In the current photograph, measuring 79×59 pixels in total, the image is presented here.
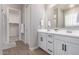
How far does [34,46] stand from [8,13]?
0.67m

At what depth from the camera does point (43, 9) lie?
1.67 meters

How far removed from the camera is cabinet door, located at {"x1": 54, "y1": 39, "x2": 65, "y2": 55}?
5.23ft

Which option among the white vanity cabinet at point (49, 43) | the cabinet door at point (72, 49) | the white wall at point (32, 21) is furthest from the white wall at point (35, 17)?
the cabinet door at point (72, 49)

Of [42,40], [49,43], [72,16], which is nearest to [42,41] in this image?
[42,40]

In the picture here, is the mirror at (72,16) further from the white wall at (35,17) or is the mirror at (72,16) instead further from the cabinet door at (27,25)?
the cabinet door at (27,25)

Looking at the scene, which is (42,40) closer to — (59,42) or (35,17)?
(59,42)

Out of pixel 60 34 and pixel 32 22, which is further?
pixel 32 22

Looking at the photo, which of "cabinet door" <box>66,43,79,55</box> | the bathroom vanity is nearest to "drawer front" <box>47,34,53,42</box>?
the bathroom vanity

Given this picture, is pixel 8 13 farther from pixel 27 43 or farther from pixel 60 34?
pixel 60 34

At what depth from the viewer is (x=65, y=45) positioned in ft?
5.08

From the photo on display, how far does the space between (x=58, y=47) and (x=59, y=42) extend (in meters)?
0.08

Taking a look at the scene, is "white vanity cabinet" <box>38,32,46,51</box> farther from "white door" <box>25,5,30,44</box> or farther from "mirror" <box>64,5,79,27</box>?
"mirror" <box>64,5,79,27</box>
